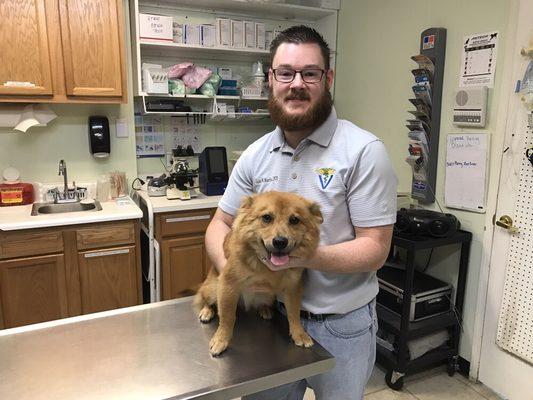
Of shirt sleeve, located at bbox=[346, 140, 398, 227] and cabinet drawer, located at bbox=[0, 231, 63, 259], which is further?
cabinet drawer, located at bbox=[0, 231, 63, 259]

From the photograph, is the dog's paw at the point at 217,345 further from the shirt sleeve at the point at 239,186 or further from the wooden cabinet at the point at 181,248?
the wooden cabinet at the point at 181,248

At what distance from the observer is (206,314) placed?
1.31 metres

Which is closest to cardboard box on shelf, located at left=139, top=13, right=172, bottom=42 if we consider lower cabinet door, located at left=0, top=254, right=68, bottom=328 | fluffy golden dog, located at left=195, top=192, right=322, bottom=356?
lower cabinet door, located at left=0, top=254, right=68, bottom=328

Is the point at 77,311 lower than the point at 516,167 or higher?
lower

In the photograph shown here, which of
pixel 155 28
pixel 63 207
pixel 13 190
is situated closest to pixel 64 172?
pixel 63 207

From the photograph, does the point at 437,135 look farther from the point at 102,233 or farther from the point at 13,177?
the point at 13,177

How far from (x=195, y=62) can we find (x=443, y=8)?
192 cm

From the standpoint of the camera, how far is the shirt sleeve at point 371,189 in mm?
1146

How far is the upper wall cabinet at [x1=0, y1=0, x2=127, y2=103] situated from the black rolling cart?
220 cm

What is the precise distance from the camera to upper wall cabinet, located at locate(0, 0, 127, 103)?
2551mm

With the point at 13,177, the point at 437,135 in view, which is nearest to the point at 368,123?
the point at 437,135

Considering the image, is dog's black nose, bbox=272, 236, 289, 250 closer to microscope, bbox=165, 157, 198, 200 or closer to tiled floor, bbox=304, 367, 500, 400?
tiled floor, bbox=304, 367, 500, 400

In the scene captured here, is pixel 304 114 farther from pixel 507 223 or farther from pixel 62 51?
pixel 62 51

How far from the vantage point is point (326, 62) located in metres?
1.22
